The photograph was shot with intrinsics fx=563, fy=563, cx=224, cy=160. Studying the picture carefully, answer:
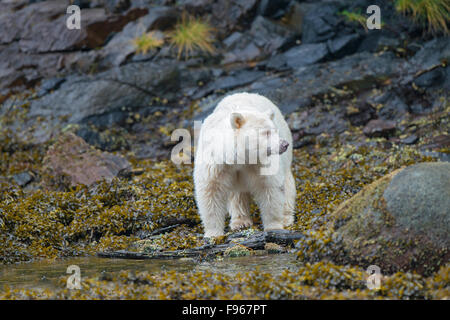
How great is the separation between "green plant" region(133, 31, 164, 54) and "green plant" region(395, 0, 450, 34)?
6.64 metres

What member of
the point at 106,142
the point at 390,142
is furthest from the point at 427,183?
the point at 106,142

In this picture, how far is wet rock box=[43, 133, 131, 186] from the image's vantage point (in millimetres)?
10891

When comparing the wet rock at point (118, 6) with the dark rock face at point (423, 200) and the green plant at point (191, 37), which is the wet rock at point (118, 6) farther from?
the dark rock face at point (423, 200)

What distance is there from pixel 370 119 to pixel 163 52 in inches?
250

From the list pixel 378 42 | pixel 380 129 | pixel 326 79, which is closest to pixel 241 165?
pixel 380 129

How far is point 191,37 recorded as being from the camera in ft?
52.9

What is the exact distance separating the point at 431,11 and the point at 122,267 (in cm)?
1105

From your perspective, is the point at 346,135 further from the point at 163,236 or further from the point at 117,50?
the point at 117,50

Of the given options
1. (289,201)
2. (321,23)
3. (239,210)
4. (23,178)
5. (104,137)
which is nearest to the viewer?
(239,210)

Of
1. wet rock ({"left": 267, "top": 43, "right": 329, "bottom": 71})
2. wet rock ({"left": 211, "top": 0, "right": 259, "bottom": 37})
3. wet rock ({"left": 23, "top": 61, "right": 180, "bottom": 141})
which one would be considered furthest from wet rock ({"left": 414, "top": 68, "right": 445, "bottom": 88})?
wet rock ({"left": 23, "top": 61, "right": 180, "bottom": 141})

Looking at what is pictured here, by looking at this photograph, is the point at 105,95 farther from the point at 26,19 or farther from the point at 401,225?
the point at 401,225

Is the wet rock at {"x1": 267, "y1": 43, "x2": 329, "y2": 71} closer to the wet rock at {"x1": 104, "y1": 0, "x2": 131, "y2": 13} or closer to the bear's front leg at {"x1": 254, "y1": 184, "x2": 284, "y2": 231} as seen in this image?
the wet rock at {"x1": 104, "y1": 0, "x2": 131, "y2": 13}

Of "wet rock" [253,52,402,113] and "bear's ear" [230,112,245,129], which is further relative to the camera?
"wet rock" [253,52,402,113]

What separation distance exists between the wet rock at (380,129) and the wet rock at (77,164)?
533 cm
